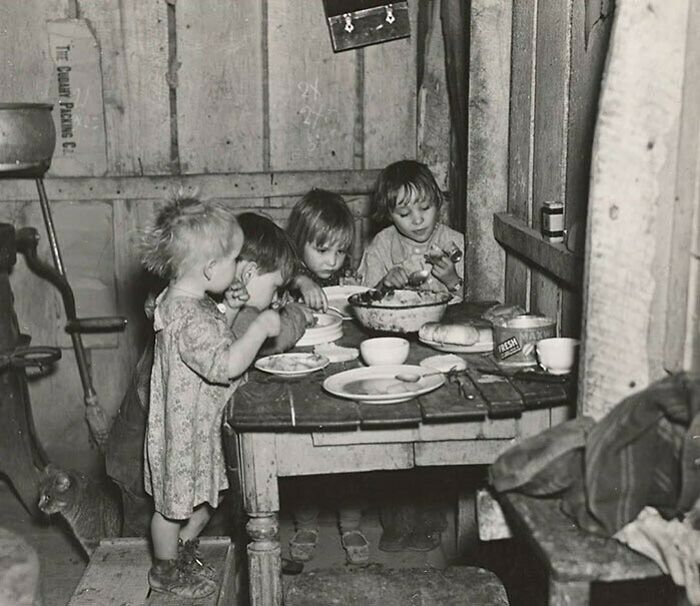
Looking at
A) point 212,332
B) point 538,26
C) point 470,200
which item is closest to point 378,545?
point 470,200

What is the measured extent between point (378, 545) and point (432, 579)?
63.1 inches

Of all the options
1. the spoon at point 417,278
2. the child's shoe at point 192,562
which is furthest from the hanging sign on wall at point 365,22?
the child's shoe at point 192,562

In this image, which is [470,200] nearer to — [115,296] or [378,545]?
[378,545]

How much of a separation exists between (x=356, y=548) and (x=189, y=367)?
1536 millimetres

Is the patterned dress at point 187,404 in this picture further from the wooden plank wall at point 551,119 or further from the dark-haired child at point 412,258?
the dark-haired child at point 412,258

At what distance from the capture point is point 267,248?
3072 mm

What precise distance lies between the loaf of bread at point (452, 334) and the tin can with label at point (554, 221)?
0.40m

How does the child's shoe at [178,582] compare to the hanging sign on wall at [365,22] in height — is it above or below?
below

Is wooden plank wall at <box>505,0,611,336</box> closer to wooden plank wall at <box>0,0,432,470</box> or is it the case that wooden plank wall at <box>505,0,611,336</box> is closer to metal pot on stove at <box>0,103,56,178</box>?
wooden plank wall at <box>0,0,432,470</box>

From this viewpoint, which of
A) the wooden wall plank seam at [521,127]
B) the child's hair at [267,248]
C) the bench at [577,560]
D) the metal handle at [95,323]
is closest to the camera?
the bench at [577,560]

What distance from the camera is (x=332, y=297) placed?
3664 mm

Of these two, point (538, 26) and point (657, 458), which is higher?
point (538, 26)

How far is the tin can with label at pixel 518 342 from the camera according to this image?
8.79ft

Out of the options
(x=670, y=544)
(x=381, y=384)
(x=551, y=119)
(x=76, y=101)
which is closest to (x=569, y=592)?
(x=670, y=544)
